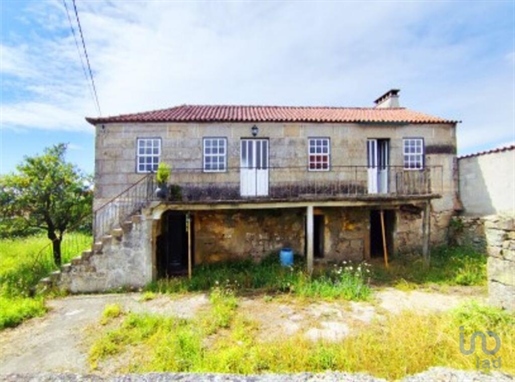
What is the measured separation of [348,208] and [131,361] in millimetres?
9907

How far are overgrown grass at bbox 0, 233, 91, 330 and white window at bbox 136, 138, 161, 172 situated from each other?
4697 millimetres

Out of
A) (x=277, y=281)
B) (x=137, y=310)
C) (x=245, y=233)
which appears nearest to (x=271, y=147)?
(x=245, y=233)

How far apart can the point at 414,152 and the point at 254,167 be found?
682cm

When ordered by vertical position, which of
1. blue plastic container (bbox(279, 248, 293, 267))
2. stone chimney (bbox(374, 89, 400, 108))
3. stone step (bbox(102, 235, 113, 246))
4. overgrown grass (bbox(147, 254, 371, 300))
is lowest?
overgrown grass (bbox(147, 254, 371, 300))

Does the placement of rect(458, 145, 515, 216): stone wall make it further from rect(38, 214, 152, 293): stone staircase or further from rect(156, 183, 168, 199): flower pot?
rect(38, 214, 152, 293): stone staircase

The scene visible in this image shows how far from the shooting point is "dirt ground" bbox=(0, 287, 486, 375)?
5.86 meters

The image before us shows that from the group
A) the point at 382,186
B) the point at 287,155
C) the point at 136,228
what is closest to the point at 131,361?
the point at 136,228

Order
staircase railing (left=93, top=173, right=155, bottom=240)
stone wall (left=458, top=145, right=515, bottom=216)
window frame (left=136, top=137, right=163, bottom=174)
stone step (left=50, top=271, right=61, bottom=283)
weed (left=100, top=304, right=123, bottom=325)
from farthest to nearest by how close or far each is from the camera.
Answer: window frame (left=136, top=137, right=163, bottom=174) < staircase railing (left=93, top=173, right=155, bottom=240) < stone wall (left=458, top=145, right=515, bottom=216) < stone step (left=50, top=271, right=61, bottom=283) < weed (left=100, top=304, right=123, bottom=325)

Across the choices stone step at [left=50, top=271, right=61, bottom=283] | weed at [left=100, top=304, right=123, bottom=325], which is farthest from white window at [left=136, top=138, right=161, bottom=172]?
weed at [left=100, top=304, right=123, bottom=325]

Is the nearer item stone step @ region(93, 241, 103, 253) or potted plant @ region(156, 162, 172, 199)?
stone step @ region(93, 241, 103, 253)

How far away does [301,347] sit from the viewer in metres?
5.59

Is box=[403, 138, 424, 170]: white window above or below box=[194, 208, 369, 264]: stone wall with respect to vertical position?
above

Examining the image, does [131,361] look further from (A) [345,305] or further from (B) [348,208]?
(B) [348,208]

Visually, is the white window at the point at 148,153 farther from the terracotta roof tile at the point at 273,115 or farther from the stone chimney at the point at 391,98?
the stone chimney at the point at 391,98
